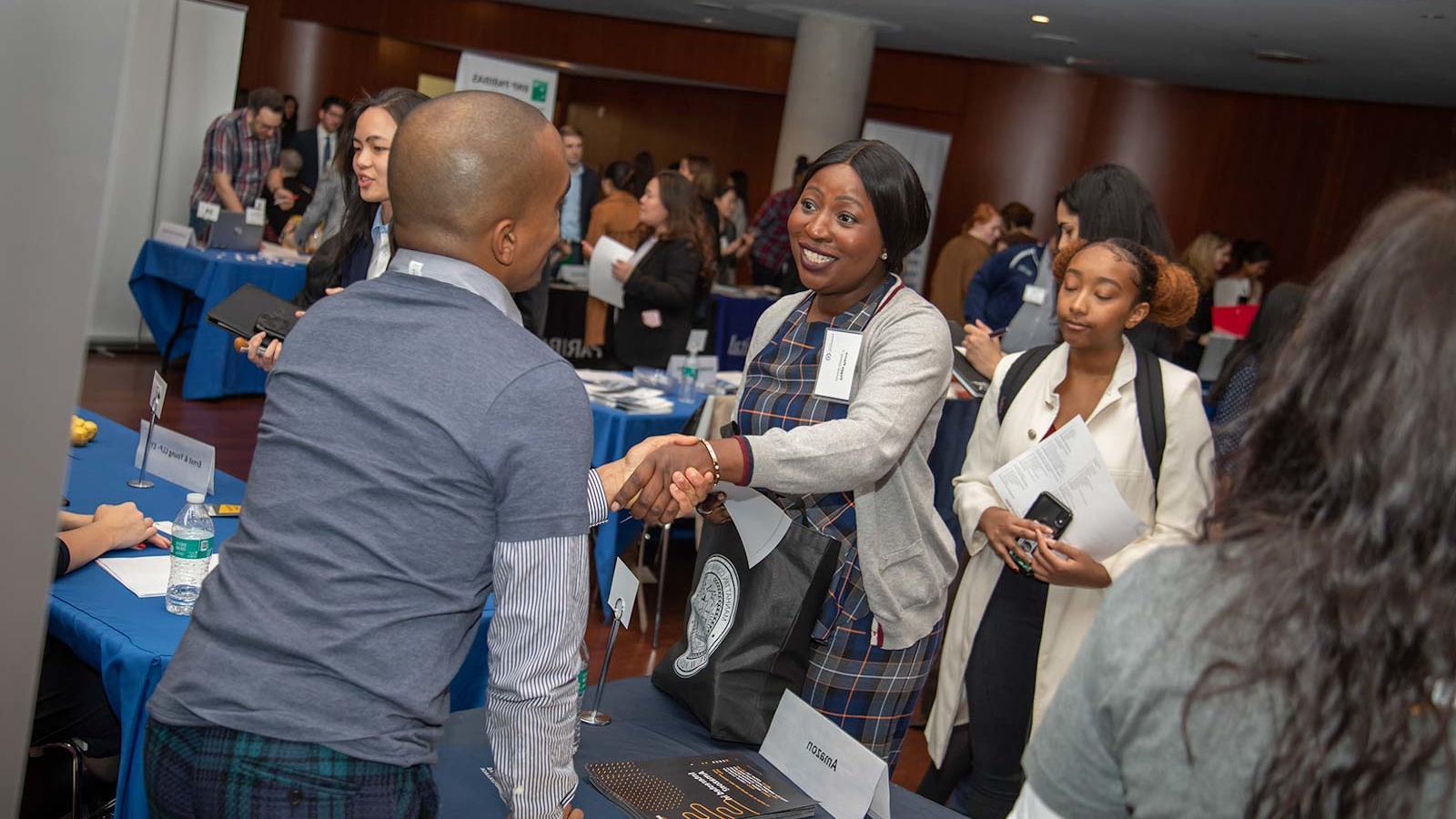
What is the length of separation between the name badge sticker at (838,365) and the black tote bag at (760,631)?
0.76 feet

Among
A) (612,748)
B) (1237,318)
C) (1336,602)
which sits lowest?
(612,748)

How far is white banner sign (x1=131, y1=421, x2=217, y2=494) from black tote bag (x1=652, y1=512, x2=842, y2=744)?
1256mm

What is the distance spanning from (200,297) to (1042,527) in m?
5.55

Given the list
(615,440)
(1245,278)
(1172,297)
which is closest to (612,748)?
(1172,297)

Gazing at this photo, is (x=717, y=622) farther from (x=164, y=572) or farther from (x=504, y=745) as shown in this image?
(x=164, y=572)

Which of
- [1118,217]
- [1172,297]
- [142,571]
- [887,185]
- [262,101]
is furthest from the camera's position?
[262,101]

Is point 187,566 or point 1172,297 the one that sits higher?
point 1172,297

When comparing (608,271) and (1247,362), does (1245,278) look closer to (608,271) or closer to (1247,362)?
(608,271)

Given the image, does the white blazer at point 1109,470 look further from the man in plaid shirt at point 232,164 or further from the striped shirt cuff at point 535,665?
the man in plaid shirt at point 232,164

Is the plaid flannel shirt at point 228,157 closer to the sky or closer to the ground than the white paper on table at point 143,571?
closer to the sky

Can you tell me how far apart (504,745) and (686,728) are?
0.67m

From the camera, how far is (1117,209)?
3258mm

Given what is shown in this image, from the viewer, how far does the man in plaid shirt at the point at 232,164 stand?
7293 millimetres

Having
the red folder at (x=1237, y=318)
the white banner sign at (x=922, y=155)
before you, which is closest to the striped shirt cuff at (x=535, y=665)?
the red folder at (x=1237, y=318)
